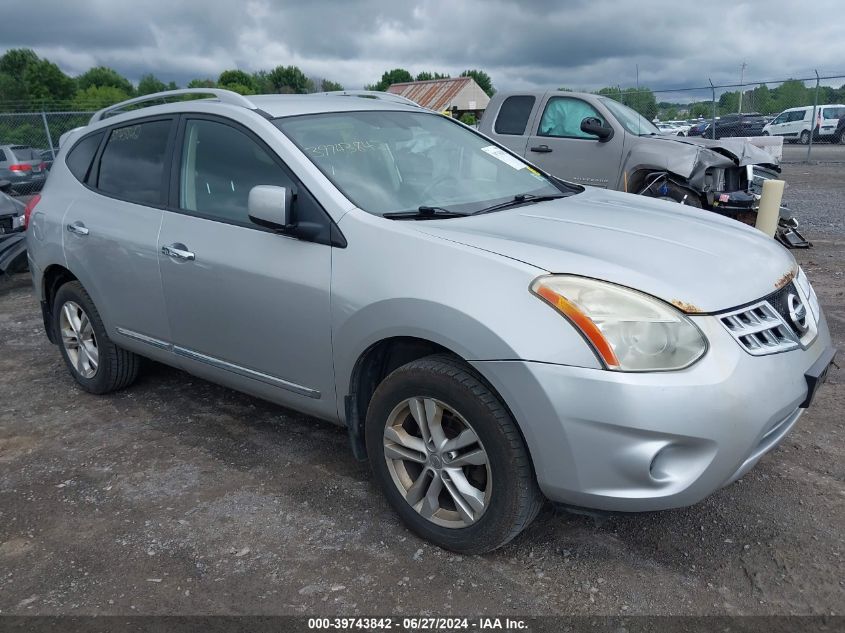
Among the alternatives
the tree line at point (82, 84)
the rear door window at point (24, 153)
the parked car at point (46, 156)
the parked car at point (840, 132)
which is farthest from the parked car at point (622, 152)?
the tree line at point (82, 84)

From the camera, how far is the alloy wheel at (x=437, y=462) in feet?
8.61

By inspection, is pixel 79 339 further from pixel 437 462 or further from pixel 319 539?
pixel 437 462

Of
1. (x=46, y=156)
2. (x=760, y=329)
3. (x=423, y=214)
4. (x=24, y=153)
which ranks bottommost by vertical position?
(x=46, y=156)

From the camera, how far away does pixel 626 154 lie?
327 inches

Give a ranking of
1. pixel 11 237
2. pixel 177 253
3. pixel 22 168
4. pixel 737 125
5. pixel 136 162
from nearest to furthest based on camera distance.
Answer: pixel 177 253 → pixel 136 162 → pixel 11 237 → pixel 22 168 → pixel 737 125

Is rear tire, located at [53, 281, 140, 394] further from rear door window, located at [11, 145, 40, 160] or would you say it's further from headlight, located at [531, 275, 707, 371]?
rear door window, located at [11, 145, 40, 160]

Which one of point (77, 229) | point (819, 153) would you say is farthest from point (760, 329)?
point (819, 153)

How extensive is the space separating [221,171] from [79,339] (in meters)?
1.77

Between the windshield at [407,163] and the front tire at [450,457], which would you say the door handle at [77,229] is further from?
the front tire at [450,457]

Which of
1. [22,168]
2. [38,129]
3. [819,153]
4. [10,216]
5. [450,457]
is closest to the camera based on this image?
[450,457]

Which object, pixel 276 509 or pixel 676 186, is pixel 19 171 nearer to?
pixel 676 186

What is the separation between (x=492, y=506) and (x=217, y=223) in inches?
73.6

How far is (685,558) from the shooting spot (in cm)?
273

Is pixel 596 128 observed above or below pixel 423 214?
above
